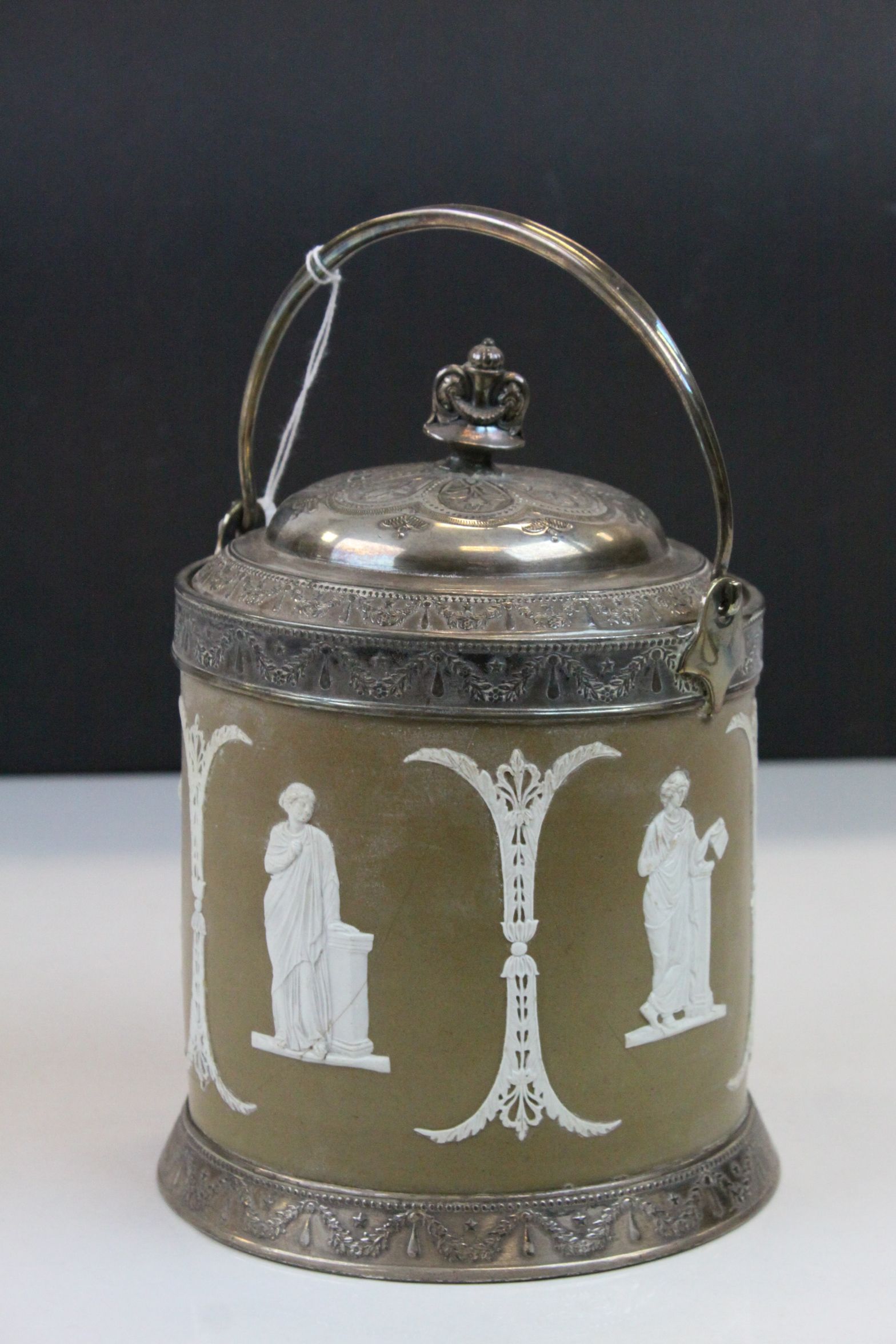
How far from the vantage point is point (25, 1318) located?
295cm

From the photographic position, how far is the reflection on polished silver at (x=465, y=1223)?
3.07m

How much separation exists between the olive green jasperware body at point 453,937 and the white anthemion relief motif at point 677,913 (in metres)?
0.02

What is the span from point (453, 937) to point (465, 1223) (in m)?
0.47

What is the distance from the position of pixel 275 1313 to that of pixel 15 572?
128 inches

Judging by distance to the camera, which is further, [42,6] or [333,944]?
[42,6]

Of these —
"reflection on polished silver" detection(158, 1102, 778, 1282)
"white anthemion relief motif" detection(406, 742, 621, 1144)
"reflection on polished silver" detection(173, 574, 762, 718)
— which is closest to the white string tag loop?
"reflection on polished silver" detection(173, 574, 762, 718)

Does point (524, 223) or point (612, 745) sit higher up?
point (524, 223)

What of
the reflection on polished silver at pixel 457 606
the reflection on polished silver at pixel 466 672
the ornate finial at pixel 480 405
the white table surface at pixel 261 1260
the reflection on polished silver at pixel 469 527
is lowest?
the white table surface at pixel 261 1260

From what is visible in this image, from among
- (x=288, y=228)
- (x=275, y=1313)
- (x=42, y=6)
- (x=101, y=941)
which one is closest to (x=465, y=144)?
(x=288, y=228)

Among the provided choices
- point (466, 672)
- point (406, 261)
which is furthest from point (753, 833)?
point (406, 261)

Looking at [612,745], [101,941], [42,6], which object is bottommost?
[101,941]

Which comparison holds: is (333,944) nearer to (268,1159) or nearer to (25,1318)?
(268,1159)

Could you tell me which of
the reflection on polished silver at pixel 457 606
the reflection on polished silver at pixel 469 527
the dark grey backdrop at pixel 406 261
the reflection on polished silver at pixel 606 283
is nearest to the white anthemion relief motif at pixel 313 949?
the reflection on polished silver at pixel 457 606

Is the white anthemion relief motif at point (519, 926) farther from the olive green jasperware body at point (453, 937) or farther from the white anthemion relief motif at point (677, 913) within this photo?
the white anthemion relief motif at point (677, 913)
